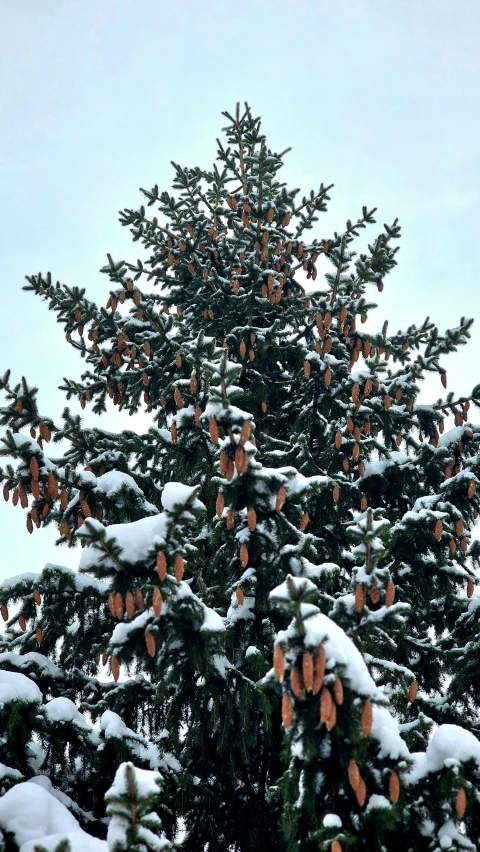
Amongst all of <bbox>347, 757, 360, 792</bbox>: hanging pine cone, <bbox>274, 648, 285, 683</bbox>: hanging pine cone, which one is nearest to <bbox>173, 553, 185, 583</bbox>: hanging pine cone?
<bbox>274, 648, 285, 683</bbox>: hanging pine cone

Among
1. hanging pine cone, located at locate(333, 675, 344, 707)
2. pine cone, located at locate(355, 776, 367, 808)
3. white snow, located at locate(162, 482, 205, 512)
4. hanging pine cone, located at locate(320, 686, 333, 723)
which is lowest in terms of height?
pine cone, located at locate(355, 776, 367, 808)

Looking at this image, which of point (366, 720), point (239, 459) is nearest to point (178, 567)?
point (239, 459)

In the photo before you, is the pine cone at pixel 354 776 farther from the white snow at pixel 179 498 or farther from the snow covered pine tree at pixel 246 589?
the white snow at pixel 179 498

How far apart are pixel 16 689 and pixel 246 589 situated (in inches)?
84.6

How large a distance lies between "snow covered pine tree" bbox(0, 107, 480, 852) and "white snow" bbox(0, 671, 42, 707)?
30mm

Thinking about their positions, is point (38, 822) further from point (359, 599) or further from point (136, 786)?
point (359, 599)

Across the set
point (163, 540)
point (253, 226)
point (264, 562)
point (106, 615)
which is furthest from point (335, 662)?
point (253, 226)

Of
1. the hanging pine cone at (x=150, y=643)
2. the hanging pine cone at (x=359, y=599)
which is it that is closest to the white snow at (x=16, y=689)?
the hanging pine cone at (x=150, y=643)

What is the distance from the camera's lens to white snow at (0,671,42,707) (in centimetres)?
595

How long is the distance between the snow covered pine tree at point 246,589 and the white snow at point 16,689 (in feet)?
0.10

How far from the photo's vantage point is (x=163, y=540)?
501 cm

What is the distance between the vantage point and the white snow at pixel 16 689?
5.95 metres

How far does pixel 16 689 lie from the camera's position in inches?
238

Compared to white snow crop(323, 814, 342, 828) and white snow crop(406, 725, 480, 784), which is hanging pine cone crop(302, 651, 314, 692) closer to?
white snow crop(323, 814, 342, 828)
